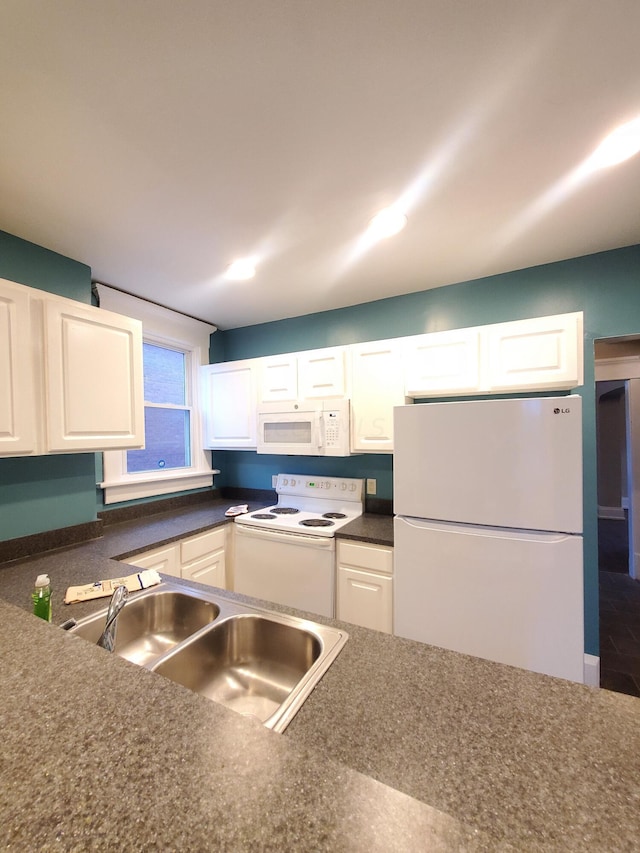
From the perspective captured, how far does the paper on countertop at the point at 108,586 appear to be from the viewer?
126 cm

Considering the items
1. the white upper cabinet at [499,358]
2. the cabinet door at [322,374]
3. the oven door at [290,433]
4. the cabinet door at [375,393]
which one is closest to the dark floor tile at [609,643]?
the white upper cabinet at [499,358]

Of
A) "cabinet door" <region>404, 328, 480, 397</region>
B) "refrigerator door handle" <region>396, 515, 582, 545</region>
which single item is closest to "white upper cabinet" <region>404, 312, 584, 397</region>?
"cabinet door" <region>404, 328, 480, 397</region>

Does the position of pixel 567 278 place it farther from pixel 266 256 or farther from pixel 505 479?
pixel 266 256

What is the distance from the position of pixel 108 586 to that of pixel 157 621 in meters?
0.24

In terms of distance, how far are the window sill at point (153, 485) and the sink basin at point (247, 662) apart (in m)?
1.59

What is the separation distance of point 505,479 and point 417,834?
1.42m

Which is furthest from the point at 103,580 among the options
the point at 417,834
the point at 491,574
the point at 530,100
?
the point at 530,100

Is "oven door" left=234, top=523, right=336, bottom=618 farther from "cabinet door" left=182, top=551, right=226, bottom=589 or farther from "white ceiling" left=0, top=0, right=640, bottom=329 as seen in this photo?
"white ceiling" left=0, top=0, right=640, bottom=329

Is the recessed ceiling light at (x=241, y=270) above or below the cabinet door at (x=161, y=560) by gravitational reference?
above

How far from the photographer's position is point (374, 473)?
8.55 feet

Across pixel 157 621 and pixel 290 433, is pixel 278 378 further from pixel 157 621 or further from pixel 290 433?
pixel 157 621

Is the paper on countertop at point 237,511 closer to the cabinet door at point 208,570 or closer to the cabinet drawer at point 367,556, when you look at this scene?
the cabinet door at point 208,570

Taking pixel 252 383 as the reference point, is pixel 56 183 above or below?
above

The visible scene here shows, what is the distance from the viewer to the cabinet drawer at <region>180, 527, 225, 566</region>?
215cm
